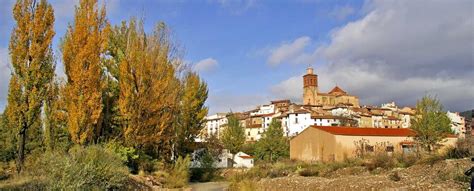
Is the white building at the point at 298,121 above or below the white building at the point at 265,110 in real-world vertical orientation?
below

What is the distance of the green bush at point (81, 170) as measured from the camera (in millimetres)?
10508

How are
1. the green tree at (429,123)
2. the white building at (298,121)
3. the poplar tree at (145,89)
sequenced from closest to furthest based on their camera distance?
the poplar tree at (145,89) < the green tree at (429,123) < the white building at (298,121)

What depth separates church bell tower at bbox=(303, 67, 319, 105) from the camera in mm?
121144

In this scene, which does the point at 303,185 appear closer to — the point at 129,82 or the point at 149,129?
the point at 149,129

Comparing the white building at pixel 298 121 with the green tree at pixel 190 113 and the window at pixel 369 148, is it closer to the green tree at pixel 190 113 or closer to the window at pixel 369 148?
the window at pixel 369 148

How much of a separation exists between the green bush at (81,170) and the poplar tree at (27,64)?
5804mm

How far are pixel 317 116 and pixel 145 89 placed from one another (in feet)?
215

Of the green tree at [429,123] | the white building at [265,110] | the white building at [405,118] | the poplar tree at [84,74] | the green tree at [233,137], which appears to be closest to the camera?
the poplar tree at [84,74]

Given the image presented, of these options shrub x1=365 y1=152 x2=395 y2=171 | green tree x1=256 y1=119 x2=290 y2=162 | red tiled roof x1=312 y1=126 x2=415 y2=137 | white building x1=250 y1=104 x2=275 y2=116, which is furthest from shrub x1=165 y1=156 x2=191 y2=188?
white building x1=250 y1=104 x2=275 y2=116

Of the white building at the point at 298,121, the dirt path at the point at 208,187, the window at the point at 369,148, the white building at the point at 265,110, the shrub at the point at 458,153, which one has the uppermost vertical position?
the white building at the point at 265,110

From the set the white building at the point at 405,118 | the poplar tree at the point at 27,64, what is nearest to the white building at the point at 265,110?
the white building at the point at 405,118

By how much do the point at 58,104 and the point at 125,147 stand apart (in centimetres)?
396

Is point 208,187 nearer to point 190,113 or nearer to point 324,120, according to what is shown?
point 190,113

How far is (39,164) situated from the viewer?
1262 cm
